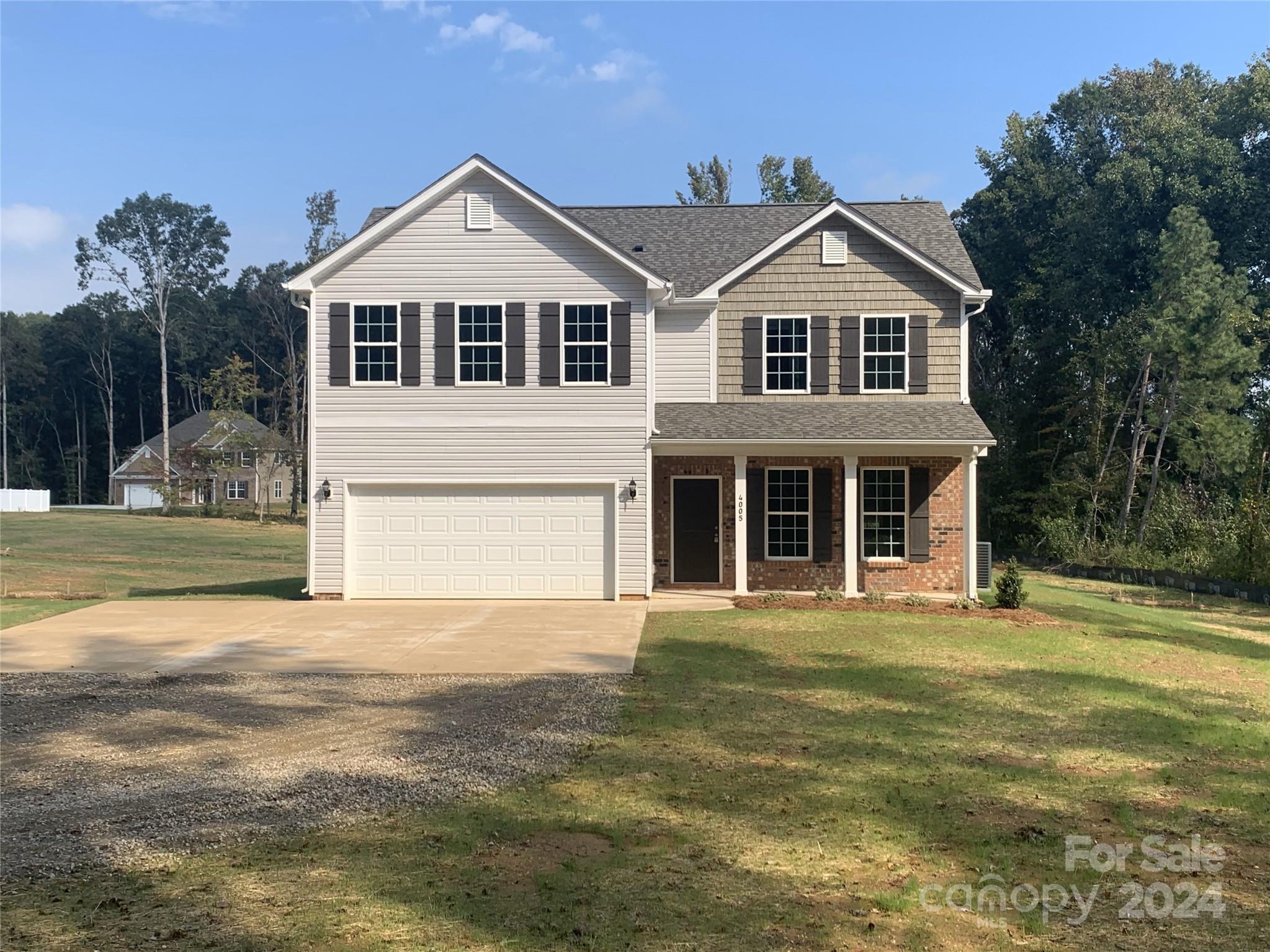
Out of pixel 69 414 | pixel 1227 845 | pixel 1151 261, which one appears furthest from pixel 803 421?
pixel 69 414

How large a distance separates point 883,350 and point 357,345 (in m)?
10.0

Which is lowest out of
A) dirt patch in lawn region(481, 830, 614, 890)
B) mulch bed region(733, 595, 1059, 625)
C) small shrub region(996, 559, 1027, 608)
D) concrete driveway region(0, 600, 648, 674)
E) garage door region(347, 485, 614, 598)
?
dirt patch in lawn region(481, 830, 614, 890)

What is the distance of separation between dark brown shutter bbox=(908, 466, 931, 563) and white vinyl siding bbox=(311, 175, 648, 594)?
527cm

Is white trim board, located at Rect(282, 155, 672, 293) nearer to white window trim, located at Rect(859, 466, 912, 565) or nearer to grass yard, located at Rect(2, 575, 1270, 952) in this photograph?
white window trim, located at Rect(859, 466, 912, 565)

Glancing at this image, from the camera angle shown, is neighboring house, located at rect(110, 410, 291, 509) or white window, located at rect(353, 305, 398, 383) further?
neighboring house, located at rect(110, 410, 291, 509)

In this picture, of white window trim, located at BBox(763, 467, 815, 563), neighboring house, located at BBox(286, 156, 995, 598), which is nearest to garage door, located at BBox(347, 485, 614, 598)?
neighboring house, located at BBox(286, 156, 995, 598)

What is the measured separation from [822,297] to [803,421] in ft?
9.07

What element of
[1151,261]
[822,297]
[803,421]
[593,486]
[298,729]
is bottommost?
[298,729]

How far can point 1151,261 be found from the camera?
33.2 metres

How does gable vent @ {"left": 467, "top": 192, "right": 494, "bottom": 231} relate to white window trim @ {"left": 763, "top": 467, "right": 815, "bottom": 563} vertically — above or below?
above

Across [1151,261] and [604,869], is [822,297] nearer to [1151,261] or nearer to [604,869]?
[604,869]

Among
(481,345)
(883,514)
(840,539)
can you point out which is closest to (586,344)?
(481,345)

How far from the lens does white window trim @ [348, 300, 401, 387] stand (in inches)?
730

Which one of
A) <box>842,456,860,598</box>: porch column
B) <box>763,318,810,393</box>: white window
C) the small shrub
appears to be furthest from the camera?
<box>763,318,810,393</box>: white window
